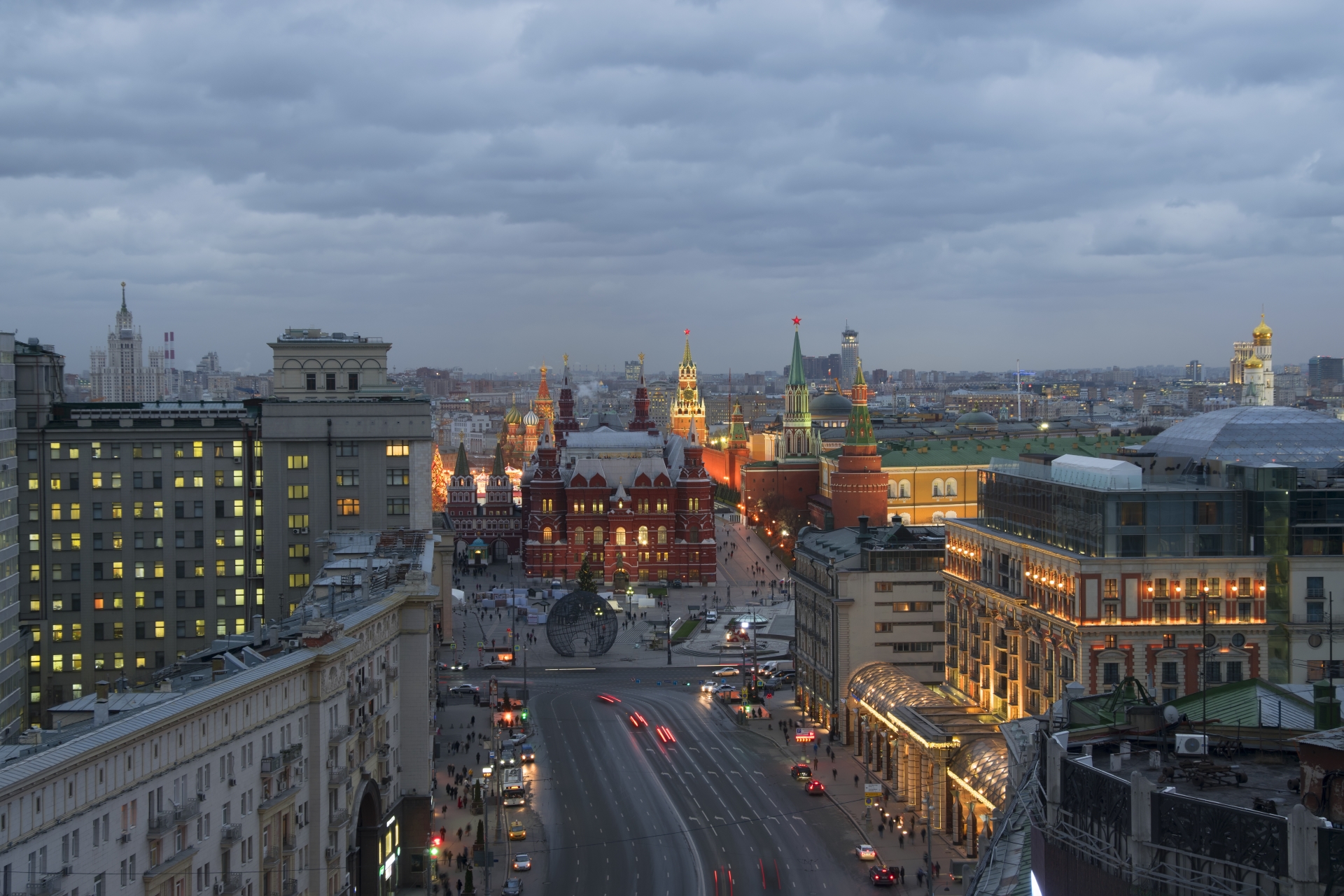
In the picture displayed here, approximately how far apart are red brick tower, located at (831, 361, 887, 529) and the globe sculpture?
48981 mm

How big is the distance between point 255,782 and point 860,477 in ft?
385

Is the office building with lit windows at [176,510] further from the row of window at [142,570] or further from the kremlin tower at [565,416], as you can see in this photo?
the kremlin tower at [565,416]

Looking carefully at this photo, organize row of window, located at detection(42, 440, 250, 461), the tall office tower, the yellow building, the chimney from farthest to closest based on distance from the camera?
the yellow building → row of window, located at detection(42, 440, 250, 461) → the tall office tower → the chimney

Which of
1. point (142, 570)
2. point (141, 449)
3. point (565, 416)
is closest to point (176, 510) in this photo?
point (142, 570)

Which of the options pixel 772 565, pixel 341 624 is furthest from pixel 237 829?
pixel 772 565

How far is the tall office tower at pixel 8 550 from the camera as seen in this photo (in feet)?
173

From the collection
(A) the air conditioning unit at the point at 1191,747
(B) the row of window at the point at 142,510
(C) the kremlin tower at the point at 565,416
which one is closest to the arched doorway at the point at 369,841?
(B) the row of window at the point at 142,510

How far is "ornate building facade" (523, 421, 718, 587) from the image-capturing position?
476ft

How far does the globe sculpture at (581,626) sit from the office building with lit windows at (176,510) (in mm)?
36121

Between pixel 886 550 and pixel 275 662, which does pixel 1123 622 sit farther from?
pixel 275 662

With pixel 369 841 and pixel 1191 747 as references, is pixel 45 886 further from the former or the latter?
pixel 369 841

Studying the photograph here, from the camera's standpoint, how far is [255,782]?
36719mm

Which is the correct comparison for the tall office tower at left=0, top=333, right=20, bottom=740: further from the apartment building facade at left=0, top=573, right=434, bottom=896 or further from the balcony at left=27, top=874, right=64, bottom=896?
the balcony at left=27, top=874, right=64, bottom=896

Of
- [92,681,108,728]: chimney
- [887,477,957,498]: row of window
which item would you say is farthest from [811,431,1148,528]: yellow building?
[92,681,108,728]: chimney
